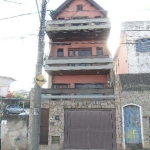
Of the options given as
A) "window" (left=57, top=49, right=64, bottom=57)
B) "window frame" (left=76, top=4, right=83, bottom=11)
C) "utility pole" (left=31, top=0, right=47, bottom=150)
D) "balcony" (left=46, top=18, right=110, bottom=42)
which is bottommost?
"utility pole" (left=31, top=0, right=47, bottom=150)

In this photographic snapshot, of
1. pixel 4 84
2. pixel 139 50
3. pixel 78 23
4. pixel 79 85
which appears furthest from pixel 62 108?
pixel 4 84

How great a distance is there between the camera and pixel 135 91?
13148mm

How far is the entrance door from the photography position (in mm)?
12586

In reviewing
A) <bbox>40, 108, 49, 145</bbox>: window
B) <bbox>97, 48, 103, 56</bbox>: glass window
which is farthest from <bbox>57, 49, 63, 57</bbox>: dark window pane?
<bbox>40, 108, 49, 145</bbox>: window

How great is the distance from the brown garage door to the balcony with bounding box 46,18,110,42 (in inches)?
323

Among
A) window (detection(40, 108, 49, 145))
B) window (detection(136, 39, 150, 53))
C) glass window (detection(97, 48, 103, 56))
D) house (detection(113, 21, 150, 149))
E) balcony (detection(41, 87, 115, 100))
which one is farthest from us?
glass window (detection(97, 48, 103, 56))

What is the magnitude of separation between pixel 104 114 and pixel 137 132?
2254 millimetres

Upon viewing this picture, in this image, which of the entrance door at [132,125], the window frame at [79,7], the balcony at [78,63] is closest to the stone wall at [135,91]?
the entrance door at [132,125]

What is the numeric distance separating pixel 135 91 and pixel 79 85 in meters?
7.00

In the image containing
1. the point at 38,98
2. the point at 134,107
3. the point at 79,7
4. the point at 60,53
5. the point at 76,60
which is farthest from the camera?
the point at 79,7

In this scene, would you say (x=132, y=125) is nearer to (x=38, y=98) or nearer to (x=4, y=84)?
(x=38, y=98)

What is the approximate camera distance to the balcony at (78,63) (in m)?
17.9

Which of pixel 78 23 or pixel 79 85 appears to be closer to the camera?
pixel 78 23

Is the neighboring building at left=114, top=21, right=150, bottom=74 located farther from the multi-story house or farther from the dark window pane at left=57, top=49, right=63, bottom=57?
the dark window pane at left=57, top=49, right=63, bottom=57
